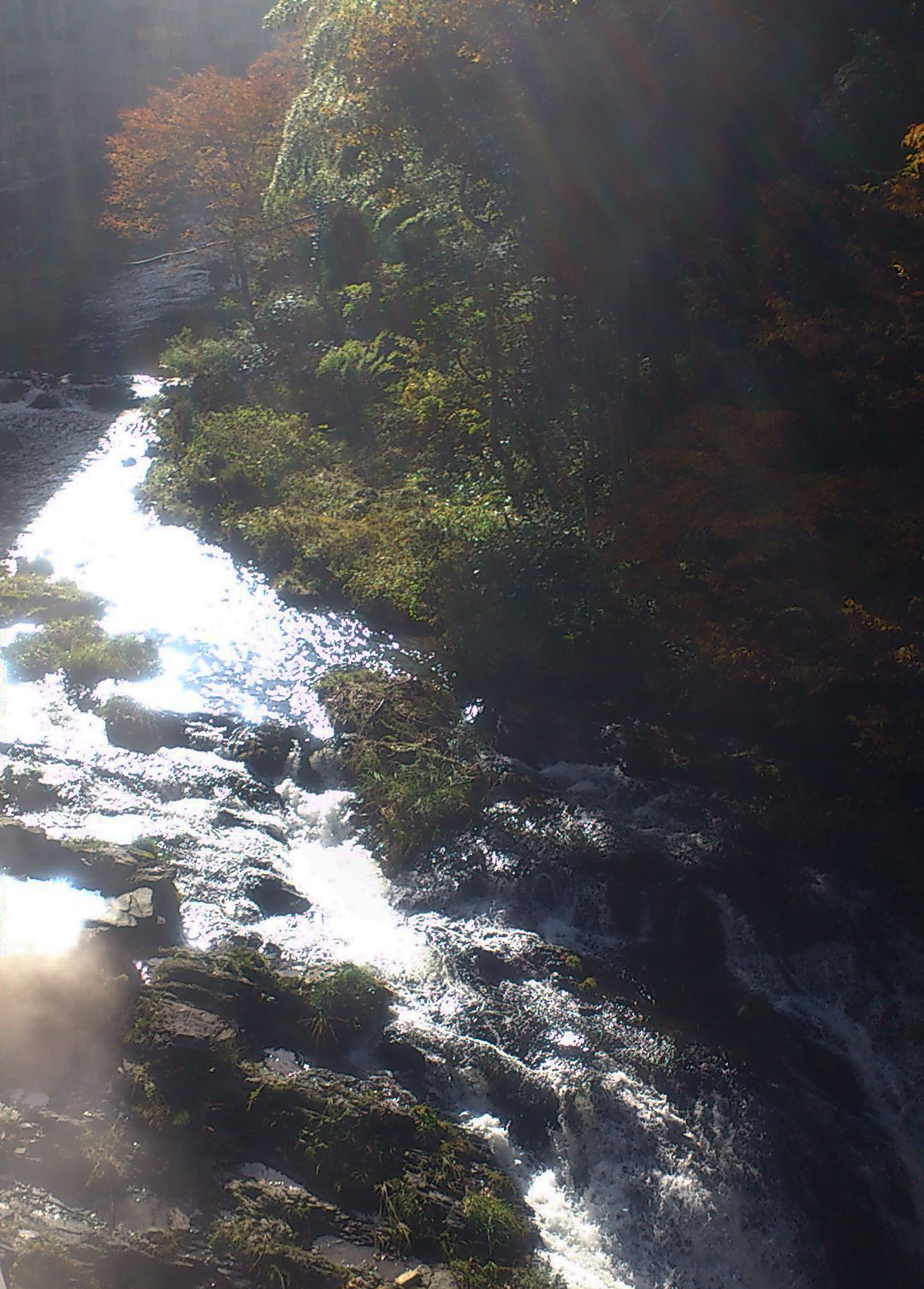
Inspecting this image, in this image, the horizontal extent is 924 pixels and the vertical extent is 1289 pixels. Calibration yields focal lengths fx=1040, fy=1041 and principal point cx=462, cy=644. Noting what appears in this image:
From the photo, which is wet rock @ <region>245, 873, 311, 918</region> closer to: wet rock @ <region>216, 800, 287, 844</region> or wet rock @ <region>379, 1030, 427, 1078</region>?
wet rock @ <region>216, 800, 287, 844</region>

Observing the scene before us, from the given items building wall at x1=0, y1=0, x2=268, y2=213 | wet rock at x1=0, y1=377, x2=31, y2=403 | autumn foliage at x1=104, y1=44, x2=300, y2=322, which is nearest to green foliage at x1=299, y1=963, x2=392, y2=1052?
wet rock at x1=0, y1=377, x2=31, y2=403

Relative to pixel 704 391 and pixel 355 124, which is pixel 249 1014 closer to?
pixel 704 391

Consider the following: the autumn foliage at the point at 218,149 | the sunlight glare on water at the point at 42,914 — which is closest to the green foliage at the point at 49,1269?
the sunlight glare on water at the point at 42,914

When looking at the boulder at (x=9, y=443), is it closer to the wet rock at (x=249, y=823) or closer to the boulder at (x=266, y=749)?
the boulder at (x=266, y=749)

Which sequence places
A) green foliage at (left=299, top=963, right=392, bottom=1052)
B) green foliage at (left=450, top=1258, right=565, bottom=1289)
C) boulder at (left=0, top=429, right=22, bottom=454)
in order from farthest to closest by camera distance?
boulder at (left=0, top=429, right=22, bottom=454) < green foliage at (left=299, top=963, right=392, bottom=1052) < green foliage at (left=450, top=1258, right=565, bottom=1289)

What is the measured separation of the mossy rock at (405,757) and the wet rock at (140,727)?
2.20 metres

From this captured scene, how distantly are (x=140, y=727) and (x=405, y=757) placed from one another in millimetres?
3842

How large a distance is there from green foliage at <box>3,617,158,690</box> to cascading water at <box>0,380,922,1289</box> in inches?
11.6

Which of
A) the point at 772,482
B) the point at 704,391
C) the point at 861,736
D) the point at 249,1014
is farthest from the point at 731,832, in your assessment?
the point at 704,391

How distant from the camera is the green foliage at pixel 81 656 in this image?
16.1 meters

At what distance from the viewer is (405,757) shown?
557 inches

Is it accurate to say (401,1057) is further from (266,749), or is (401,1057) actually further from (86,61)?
(86,61)

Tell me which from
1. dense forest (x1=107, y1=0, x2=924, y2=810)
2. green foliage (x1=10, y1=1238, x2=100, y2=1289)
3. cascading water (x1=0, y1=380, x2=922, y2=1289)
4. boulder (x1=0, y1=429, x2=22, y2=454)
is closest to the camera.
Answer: green foliage (x1=10, y1=1238, x2=100, y2=1289)

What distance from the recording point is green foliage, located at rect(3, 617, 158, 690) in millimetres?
16141
